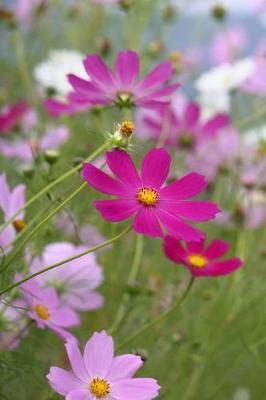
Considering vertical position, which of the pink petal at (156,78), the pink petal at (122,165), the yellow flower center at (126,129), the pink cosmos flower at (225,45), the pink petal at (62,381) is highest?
the pink cosmos flower at (225,45)

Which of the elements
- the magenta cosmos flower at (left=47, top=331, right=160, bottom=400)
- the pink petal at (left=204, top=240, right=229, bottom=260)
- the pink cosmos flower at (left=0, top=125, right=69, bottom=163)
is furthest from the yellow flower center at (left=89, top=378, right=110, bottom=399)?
the pink cosmos flower at (left=0, top=125, right=69, bottom=163)

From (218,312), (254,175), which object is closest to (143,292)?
(218,312)

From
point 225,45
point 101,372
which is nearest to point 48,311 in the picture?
point 101,372

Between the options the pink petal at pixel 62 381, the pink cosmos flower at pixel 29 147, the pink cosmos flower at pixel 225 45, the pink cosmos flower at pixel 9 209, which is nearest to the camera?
the pink petal at pixel 62 381

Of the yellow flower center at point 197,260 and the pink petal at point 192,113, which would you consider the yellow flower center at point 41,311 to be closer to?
the yellow flower center at point 197,260

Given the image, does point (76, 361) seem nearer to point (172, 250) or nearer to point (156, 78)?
point (172, 250)

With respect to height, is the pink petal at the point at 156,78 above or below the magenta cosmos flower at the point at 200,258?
above

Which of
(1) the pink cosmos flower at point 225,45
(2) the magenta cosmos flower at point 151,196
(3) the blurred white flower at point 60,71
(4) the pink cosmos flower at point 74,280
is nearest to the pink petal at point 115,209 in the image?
(2) the magenta cosmos flower at point 151,196

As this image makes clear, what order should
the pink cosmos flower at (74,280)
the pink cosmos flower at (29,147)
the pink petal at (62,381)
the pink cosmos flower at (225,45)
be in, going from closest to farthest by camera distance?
1. the pink petal at (62,381)
2. the pink cosmos flower at (74,280)
3. the pink cosmos flower at (29,147)
4. the pink cosmos flower at (225,45)
